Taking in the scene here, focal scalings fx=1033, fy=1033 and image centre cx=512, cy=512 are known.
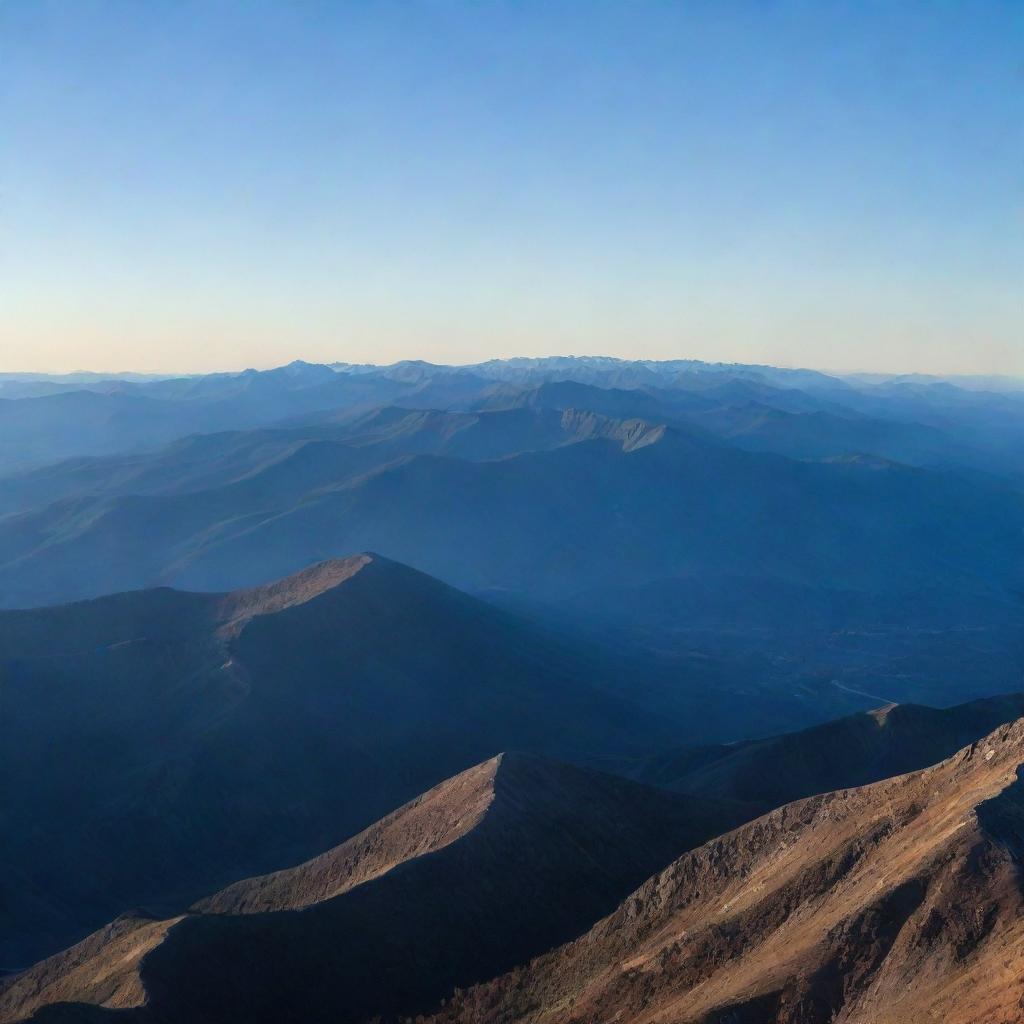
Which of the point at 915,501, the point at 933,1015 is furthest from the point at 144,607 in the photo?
the point at 915,501

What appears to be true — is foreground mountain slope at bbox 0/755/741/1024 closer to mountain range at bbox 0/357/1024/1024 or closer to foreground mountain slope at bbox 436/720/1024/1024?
mountain range at bbox 0/357/1024/1024

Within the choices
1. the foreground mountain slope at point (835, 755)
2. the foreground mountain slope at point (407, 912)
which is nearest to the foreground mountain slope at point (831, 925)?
the foreground mountain slope at point (407, 912)

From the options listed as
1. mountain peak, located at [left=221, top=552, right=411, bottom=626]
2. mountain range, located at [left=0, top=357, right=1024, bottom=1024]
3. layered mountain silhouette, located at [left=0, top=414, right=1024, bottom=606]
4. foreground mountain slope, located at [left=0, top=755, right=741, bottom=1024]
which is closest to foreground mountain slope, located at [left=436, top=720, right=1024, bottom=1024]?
mountain range, located at [left=0, top=357, right=1024, bottom=1024]

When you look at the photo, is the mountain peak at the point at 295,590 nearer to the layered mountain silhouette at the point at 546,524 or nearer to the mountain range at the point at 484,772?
the mountain range at the point at 484,772

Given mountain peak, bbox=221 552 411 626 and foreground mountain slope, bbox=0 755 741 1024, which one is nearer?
foreground mountain slope, bbox=0 755 741 1024

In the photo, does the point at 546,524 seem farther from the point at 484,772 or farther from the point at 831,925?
the point at 831,925

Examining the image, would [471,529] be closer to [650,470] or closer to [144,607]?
[650,470]

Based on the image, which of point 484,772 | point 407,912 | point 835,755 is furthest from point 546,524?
point 407,912
